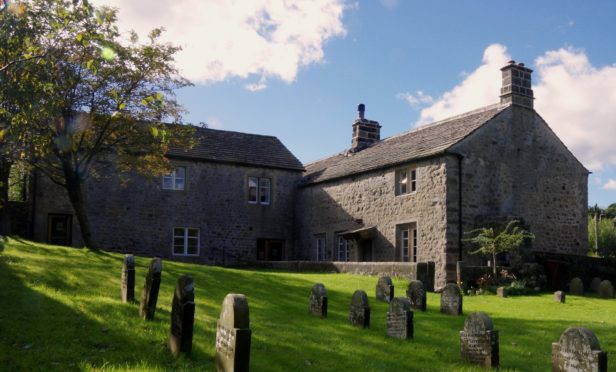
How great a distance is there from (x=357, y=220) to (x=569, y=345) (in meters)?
21.1

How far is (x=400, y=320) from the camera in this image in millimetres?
11102

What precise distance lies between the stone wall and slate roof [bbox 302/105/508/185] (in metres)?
2.72

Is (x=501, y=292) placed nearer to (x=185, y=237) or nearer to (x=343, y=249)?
(x=343, y=249)

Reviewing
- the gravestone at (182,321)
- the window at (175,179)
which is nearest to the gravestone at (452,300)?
the gravestone at (182,321)

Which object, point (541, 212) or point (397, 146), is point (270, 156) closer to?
point (397, 146)

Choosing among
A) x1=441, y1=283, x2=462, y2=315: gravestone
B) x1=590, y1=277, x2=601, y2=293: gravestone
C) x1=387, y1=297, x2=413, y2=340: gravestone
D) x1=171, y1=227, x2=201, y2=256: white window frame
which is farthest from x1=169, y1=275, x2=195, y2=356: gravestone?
x1=171, y1=227, x2=201, y2=256: white window frame

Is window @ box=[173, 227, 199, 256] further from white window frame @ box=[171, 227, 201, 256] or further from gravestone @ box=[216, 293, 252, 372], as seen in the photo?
gravestone @ box=[216, 293, 252, 372]

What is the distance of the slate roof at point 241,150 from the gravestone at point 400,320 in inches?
843

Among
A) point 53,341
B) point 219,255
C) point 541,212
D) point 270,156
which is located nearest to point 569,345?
point 53,341

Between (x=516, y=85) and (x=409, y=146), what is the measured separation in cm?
525

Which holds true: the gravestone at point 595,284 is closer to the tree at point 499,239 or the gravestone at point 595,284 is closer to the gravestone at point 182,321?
the tree at point 499,239

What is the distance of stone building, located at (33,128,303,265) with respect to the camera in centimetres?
2903

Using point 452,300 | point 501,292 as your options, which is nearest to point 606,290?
point 501,292

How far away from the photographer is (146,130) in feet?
71.6
